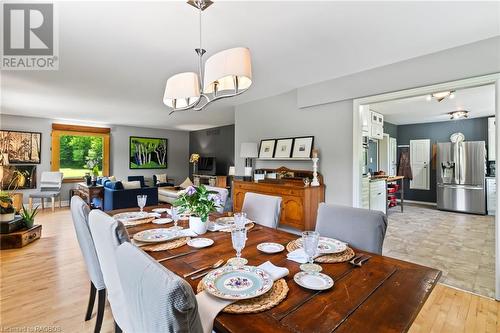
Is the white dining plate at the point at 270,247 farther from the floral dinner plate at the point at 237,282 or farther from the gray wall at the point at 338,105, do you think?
the gray wall at the point at 338,105

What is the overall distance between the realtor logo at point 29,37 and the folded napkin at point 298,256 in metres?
2.41

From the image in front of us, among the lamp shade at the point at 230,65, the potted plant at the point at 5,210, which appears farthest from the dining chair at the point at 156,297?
the potted plant at the point at 5,210

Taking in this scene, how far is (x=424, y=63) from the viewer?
8.61 ft

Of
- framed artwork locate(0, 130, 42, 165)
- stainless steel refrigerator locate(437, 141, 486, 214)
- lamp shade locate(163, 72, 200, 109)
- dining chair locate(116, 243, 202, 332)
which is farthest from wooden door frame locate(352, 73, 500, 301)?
framed artwork locate(0, 130, 42, 165)

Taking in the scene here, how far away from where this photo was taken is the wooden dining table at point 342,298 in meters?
0.77

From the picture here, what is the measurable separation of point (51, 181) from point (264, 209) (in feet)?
21.4

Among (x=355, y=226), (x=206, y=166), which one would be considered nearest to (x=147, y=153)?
(x=206, y=166)

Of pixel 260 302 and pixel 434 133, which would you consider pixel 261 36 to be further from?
pixel 434 133

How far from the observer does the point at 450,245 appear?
11.5 feet

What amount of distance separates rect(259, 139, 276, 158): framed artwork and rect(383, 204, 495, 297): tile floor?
2203mm

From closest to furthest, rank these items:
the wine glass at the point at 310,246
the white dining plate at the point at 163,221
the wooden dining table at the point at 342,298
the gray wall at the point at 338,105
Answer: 1. the wooden dining table at the point at 342,298
2. the wine glass at the point at 310,246
3. the white dining plate at the point at 163,221
4. the gray wall at the point at 338,105

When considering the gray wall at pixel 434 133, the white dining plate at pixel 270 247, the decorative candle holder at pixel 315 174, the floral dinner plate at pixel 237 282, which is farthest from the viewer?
the gray wall at pixel 434 133

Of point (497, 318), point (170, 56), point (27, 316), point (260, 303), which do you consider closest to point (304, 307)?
point (260, 303)

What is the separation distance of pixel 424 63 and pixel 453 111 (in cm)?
363
